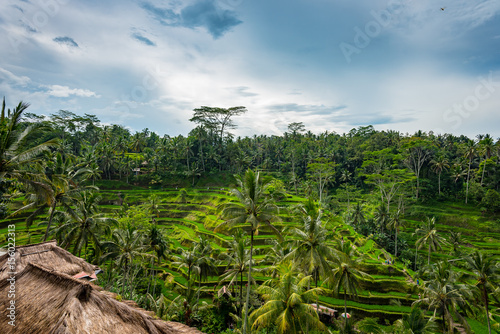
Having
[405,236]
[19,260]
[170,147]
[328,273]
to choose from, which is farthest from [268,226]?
[170,147]

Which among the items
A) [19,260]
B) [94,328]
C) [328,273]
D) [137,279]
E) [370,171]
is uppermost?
[370,171]

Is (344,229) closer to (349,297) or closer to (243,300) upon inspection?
(349,297)

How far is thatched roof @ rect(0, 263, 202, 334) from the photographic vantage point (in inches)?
204

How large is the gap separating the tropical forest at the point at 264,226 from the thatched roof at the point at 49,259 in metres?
0.82

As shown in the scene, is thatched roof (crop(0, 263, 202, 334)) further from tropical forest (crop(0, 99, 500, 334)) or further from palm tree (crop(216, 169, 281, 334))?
palm tree (crop(216, 169, 281, 334))

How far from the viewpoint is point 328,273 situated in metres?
14.5

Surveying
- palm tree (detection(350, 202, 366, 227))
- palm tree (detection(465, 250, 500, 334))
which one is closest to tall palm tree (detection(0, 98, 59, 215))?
palm tree (detection(465, 250, 500, 334))

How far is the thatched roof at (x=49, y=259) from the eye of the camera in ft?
30.0

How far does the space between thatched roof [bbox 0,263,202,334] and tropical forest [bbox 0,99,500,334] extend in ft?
14.8

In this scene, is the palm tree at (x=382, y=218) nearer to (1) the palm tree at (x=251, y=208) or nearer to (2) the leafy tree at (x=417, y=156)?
(2) the leafy tree at (x=417, y=156)

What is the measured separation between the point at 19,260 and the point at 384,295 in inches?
1231

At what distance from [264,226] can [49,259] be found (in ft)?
34.4

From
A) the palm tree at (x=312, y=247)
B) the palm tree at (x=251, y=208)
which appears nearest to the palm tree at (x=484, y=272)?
the palm tree at (x=312, y=247)

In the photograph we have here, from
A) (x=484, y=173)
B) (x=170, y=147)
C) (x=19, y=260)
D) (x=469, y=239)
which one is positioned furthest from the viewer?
(x=170, y=147)
